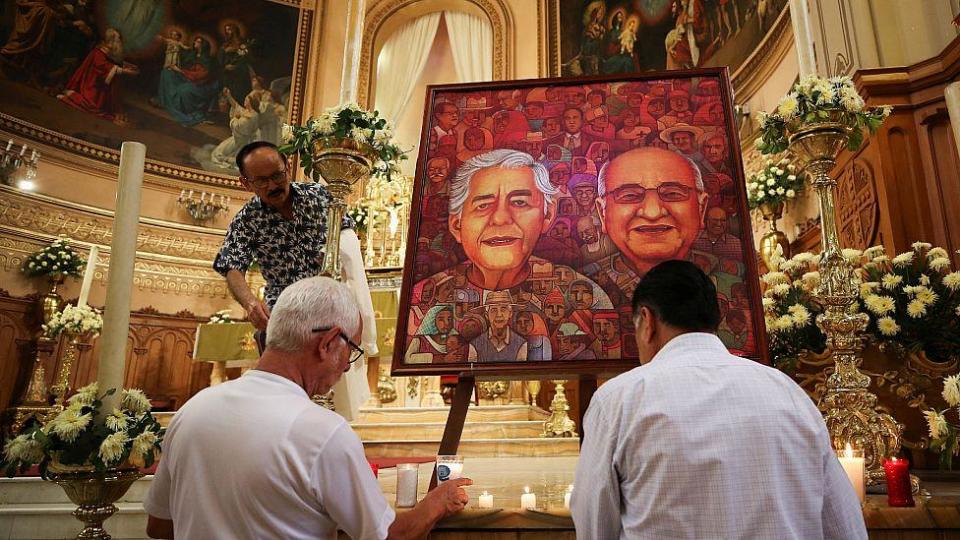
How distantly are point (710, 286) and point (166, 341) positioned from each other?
809 centimetres

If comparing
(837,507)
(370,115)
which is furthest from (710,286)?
(370,115)

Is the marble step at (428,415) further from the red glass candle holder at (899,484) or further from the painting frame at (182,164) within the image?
the painting frame at (182,164)

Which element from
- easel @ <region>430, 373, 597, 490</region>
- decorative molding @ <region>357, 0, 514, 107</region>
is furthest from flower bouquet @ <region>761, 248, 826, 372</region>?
decorative molding @ <region>357, 0, 514, 107</region>

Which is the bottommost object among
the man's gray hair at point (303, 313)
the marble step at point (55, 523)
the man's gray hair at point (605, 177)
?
the marble step at point (55, 523)

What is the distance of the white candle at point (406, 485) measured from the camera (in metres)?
1.86

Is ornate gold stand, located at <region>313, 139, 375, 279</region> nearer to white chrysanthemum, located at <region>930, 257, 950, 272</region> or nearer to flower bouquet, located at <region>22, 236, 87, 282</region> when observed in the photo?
white chrysanthemum, located at <region>930, 257, 950, 272</region>

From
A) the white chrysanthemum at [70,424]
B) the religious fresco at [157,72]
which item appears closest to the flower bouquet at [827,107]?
the white chrysanthemum at [70,424]

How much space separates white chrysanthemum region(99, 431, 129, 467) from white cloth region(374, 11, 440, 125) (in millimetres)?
8166

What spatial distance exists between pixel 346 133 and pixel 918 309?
8.20 ft

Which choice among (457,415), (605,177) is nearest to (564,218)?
(605,177)

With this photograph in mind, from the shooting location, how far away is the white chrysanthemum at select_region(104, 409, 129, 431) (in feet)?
7.04

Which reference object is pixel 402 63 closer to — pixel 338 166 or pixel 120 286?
pixel 338 166

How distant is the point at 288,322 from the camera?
1.34 metres

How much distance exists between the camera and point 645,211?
93.8 inches
